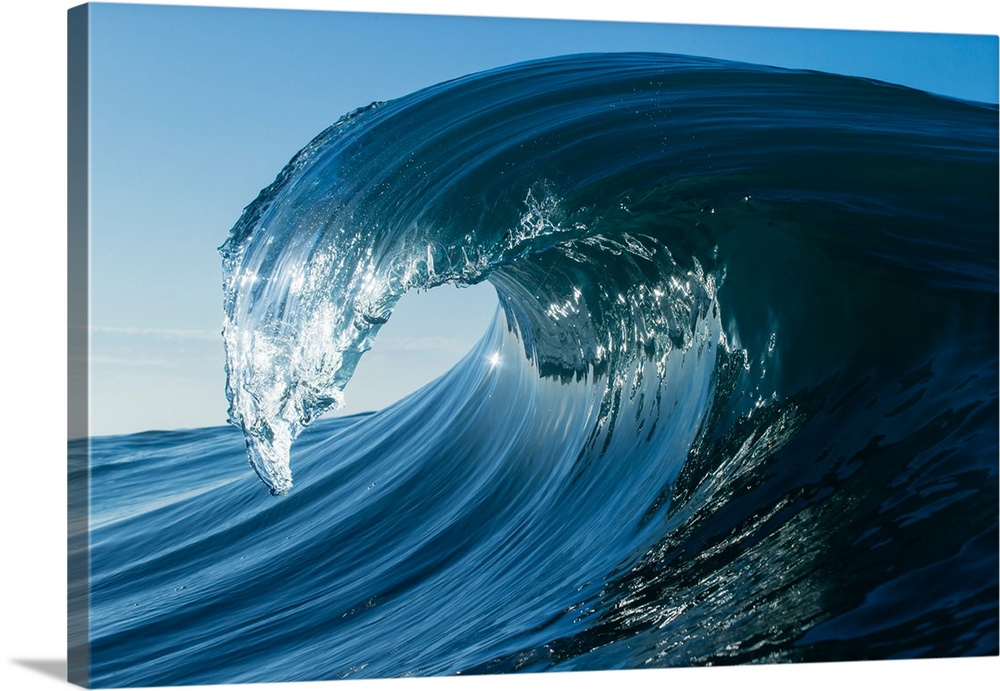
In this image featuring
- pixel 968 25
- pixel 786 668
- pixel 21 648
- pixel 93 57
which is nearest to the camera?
pixel 93 57

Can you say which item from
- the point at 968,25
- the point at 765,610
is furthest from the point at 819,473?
the point at 968,25

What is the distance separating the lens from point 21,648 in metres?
4.39

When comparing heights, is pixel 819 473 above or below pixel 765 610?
above

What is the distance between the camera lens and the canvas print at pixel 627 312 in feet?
13.3

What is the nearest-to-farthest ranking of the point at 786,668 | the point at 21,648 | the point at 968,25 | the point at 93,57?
the point at 93,57 < the point at 786,668 < the point at 21,648 < the point at 968,25

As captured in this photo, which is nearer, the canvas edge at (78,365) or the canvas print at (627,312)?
the canvas edge at (78,365)

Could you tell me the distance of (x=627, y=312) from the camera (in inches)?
210

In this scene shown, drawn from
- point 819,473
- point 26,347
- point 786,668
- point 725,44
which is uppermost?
point 725,44

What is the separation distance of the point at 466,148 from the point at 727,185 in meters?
1.03

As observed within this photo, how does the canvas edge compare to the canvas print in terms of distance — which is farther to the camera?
the canvas print

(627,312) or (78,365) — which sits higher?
(627,312)

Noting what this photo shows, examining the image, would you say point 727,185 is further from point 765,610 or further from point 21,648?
point 21,648

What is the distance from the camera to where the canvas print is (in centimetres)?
407

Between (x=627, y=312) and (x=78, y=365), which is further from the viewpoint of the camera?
(x=627, y=312)
